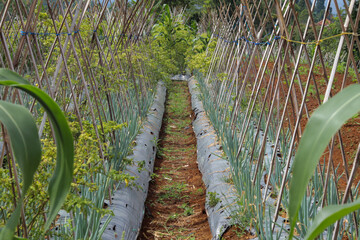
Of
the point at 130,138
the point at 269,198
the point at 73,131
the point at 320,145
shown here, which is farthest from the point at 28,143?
the point at 130,138

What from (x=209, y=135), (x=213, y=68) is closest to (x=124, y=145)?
(x=209, y=135)

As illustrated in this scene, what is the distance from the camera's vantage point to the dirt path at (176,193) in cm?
343

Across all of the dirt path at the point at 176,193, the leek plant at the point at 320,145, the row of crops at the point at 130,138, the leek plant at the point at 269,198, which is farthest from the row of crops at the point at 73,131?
the leek plant at the point at 269,198

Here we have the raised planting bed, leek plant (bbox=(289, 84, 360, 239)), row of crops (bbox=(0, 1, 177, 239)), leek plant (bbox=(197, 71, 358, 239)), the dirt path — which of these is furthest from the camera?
the dirt path

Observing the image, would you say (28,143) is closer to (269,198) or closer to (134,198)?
(269,198)

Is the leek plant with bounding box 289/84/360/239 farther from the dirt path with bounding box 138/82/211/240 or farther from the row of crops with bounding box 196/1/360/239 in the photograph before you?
the dirt path with bounding box 138/82/211/240

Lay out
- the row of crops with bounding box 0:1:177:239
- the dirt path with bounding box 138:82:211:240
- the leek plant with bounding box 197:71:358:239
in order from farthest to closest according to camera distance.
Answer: the dirt path with bounding box 138:82:211:240 → the leek plant with bounding box 197:71:358:239 → the row of crops with bounding box 0:1:177:239

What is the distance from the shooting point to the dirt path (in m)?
3.43

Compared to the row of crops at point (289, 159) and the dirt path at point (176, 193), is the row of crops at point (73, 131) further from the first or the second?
the row of crops at point (289, 159)

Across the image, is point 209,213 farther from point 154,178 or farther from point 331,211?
point 331,211

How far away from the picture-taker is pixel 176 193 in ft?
13.7

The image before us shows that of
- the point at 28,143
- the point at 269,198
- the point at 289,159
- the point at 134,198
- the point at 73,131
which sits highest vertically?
the point at 73,131

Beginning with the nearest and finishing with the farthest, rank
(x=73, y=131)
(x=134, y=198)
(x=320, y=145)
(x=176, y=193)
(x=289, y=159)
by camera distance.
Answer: (x=320, y=145) → (x=289, y=159) → (x=73, y=131) → (x=134, y=198) → (x=176, y=193)

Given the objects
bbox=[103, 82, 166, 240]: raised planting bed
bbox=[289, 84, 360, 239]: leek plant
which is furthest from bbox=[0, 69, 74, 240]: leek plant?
bbox=[103, 82, 166, 240]: raised planting bed
